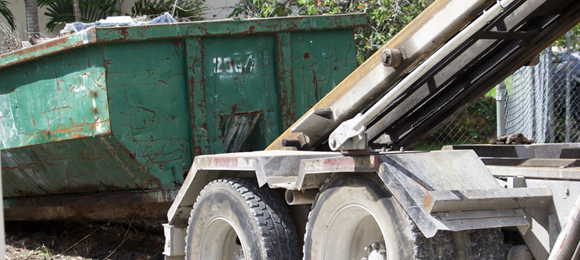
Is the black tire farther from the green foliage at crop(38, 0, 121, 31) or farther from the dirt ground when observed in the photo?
the green foliage at crop(38, 0, 121, 31)

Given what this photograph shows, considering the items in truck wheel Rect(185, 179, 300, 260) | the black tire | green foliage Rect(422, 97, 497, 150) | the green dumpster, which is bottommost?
green foliage Rect(422, 97, 497, 150)

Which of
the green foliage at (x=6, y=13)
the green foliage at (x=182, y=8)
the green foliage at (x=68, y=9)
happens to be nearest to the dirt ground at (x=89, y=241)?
the green foliage at (x=182, y=8)

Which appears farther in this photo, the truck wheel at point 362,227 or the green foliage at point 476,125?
the green foliage at point 476,125

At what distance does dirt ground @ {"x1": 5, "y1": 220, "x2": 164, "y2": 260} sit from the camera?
525cm

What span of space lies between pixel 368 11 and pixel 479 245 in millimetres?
6735

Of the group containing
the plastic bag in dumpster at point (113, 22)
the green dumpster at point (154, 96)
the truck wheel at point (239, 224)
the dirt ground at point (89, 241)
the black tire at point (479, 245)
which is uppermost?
the plastic bag in dumpster at point (113, 22)

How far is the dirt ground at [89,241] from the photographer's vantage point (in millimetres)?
5254

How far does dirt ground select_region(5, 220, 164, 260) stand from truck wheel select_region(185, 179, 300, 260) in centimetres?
160

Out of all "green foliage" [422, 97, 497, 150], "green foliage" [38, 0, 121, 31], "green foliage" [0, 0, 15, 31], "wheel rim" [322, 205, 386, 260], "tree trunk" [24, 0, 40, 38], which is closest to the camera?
"wheel rim" [322, 205, 386, 260]

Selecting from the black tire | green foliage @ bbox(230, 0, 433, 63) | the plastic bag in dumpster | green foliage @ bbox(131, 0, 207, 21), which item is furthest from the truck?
green foliage @ bbox(131, 0, 207, 21)

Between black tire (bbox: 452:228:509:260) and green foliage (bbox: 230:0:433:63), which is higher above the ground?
green foliage (bbox: 230:0:433:63)

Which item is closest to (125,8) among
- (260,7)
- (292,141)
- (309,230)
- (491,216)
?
(260,7)

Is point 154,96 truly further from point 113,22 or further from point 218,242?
point 218,242

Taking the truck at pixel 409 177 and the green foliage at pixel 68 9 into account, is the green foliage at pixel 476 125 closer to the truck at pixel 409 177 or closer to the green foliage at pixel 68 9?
the truck at pixel 409 177
